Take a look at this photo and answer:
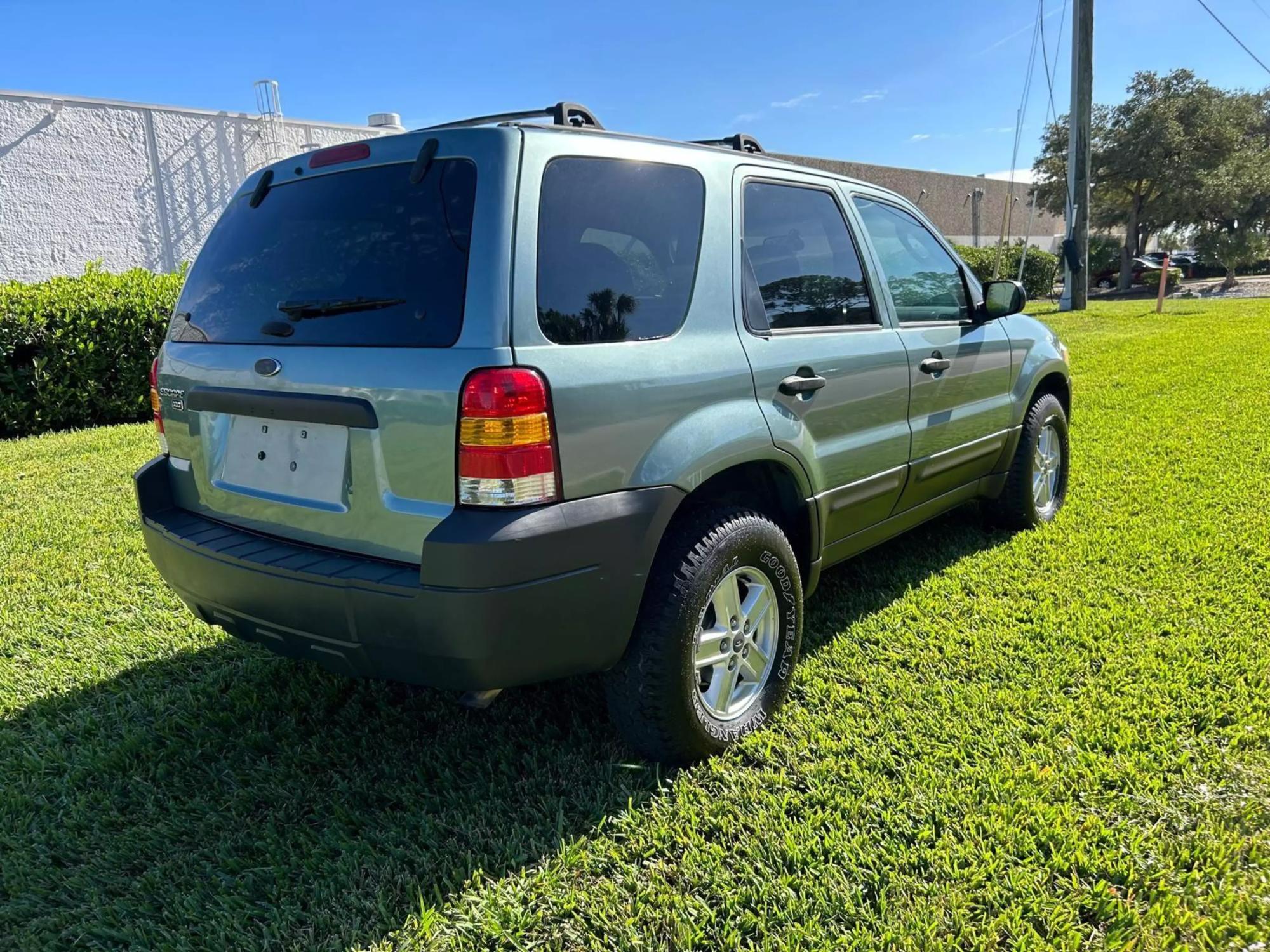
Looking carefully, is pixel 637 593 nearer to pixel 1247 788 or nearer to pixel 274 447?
pixel 274 447

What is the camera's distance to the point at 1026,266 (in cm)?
2369

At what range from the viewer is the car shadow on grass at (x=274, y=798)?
209 centimetres

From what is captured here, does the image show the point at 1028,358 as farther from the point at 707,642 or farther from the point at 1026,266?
the point at 1026,266

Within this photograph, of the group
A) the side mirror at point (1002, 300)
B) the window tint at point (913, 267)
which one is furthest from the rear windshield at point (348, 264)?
the side mirror at point (1002, 300)

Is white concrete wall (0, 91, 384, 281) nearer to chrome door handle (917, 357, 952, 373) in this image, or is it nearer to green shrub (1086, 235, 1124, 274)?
chrome door handle (917, 357, 952, 373)

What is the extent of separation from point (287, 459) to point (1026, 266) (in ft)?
82.8

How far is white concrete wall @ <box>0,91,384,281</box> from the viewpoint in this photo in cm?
1327

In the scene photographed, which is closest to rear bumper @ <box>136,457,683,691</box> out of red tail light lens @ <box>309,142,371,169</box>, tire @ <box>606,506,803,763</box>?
tire @ <box>606,506,803,763</box>

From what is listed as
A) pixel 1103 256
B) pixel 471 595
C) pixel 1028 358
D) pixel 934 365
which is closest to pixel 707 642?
pixel 471 595

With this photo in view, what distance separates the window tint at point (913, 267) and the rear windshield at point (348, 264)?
6.49 feet

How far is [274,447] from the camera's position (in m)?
A: 2.38

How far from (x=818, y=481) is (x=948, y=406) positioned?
3.68 feet

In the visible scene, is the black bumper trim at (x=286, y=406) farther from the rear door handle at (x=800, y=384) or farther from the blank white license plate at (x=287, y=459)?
the rear door handle at (x=800, y=384)

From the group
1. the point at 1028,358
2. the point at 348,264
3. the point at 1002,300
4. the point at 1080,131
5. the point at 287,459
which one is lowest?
the point at 287,459
